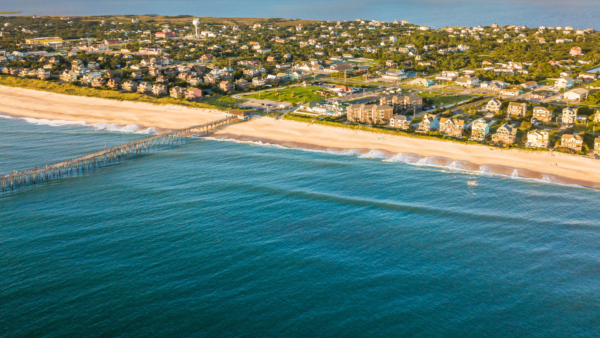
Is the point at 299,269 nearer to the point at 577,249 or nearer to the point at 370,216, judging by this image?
the point at 370,216

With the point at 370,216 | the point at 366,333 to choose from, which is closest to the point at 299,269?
the point at 366,333

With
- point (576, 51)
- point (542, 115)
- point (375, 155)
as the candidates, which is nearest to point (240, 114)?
point (375, 155)

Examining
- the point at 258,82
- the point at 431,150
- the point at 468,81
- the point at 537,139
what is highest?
the point at 468,81

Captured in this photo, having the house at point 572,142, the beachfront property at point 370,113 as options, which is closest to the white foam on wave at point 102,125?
the beachfront property at point 370,113

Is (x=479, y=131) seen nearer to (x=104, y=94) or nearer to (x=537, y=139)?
(x=537, y=139)

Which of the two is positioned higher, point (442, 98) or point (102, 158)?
point (442, 98)

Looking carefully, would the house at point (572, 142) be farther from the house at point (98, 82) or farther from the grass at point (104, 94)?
the house at point (98, 82)

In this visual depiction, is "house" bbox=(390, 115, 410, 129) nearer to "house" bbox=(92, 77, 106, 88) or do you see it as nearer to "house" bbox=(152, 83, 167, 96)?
"house" bbox=(152, 83, 167, 96)
